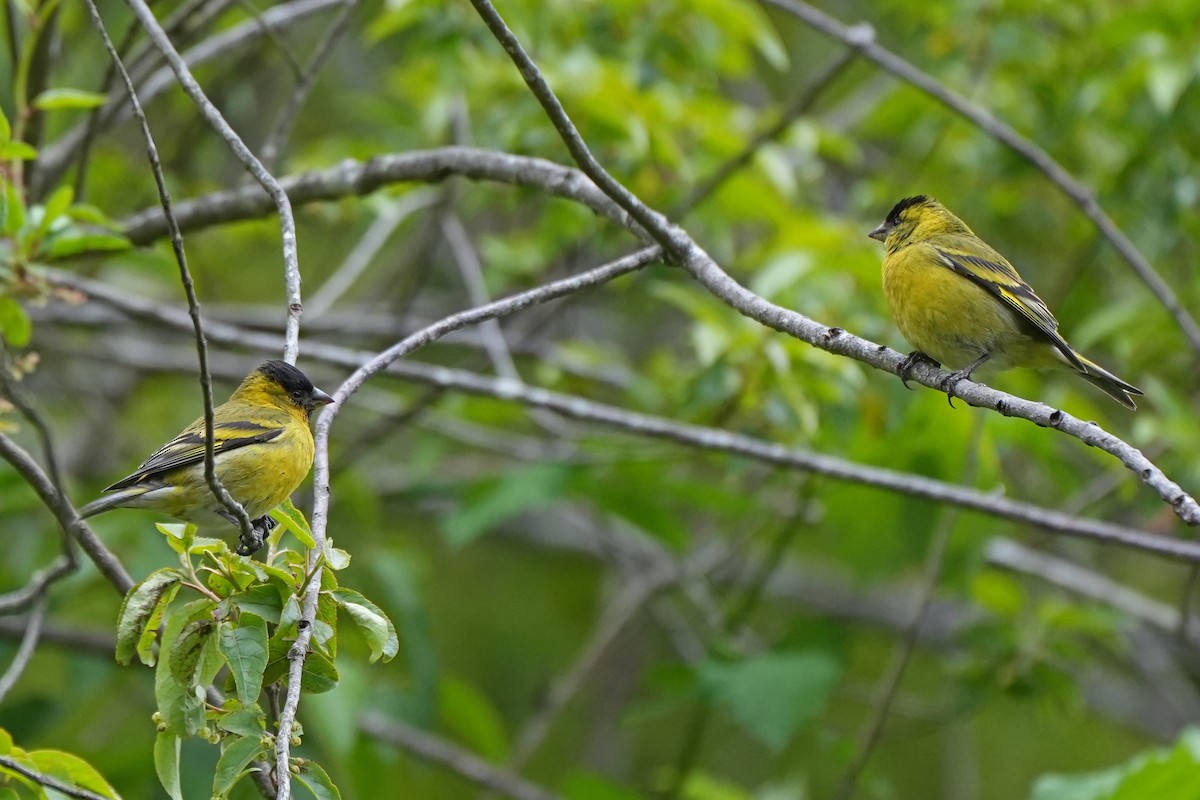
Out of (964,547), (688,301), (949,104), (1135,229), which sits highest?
(1135,229)

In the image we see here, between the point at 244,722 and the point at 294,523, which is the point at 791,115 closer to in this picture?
the point at 294,523

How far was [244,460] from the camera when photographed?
4.67 meters

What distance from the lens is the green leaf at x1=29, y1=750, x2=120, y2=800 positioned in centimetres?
289

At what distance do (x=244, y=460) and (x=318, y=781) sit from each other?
7.78 ft

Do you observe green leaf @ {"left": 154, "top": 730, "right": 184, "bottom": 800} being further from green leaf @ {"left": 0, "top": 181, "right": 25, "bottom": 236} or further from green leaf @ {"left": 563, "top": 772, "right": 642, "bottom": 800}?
green leaf @ {"left": 563, "top": 772, "right": 642, "bottom": 800}

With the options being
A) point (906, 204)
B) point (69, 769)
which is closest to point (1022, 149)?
point (906, 204)

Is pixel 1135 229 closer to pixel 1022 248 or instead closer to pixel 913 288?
pixel 1022 248

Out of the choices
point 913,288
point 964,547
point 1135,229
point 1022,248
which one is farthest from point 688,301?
point 1022,248

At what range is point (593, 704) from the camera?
1038 centimetres

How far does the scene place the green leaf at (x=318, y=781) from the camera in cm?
246

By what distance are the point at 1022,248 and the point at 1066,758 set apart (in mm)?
4115

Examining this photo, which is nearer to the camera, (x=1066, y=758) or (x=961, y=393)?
(x=961, y=393)

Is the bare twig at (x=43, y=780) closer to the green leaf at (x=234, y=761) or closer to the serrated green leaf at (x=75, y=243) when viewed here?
the green leaf at (x=234, y=761)

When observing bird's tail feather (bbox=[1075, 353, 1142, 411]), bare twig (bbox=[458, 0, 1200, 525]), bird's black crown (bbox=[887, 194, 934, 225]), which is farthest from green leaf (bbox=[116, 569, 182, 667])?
bird's black crown (bbox=[887, 194, 934, 225])
